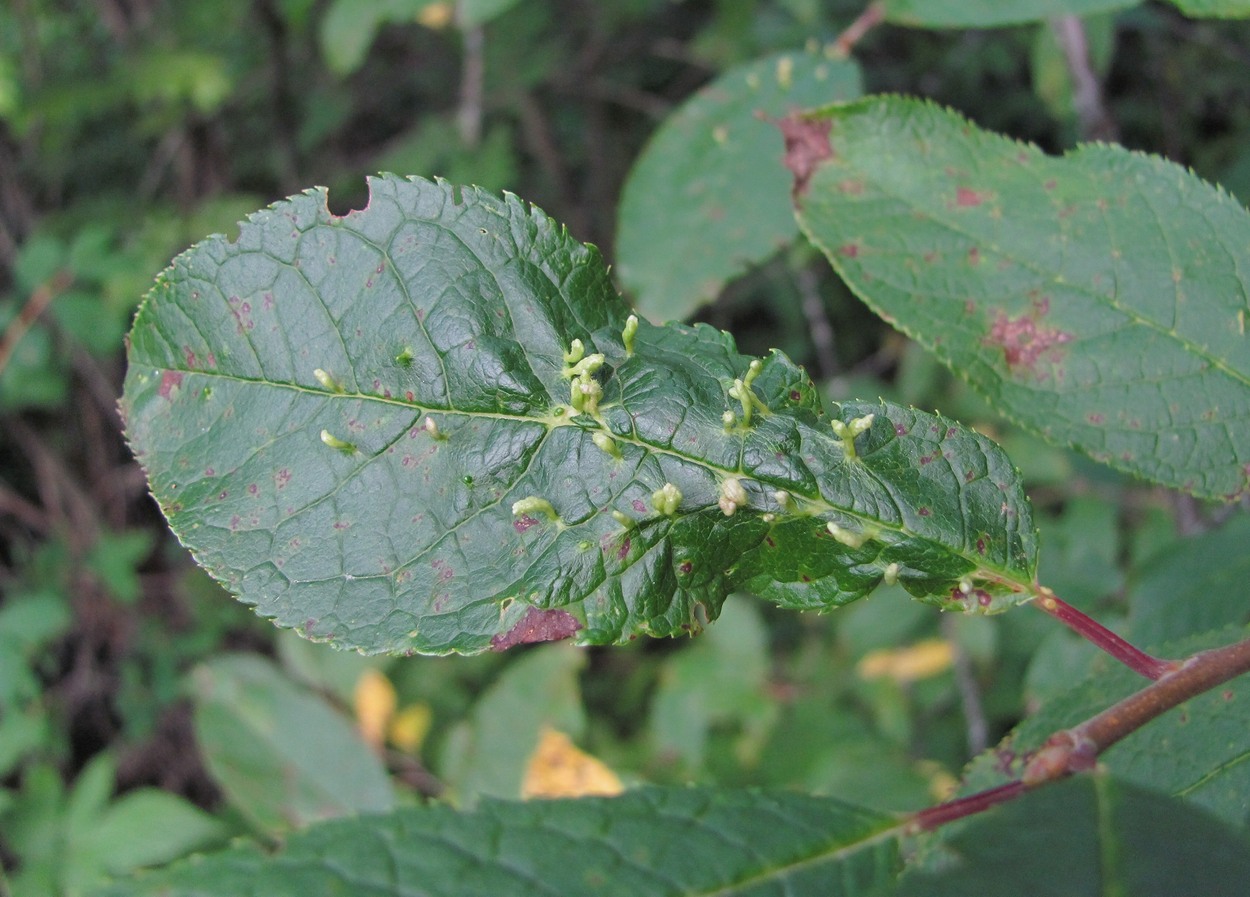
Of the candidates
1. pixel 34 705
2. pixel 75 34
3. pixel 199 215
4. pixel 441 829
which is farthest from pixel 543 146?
pixel 441 829

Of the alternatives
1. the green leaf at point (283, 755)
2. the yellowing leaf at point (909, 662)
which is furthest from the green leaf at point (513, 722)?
the yellowing leaf at point (909, 662)

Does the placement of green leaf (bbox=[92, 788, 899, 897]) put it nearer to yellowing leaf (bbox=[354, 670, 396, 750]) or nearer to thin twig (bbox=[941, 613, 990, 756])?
thin twig (bbox=[941, 613, 990, 756])

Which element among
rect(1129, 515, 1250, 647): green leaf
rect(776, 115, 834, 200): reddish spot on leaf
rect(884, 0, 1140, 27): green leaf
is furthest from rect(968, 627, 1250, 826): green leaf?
rect(884, 0, 1140, 27): green leaf

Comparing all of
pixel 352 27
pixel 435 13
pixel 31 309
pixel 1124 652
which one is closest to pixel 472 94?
pixel 435 13

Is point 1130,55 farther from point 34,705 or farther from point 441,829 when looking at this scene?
point 34,705

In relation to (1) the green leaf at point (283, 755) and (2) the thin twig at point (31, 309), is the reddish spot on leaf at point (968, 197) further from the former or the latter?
(2) the thin twig at point (31, 309)
